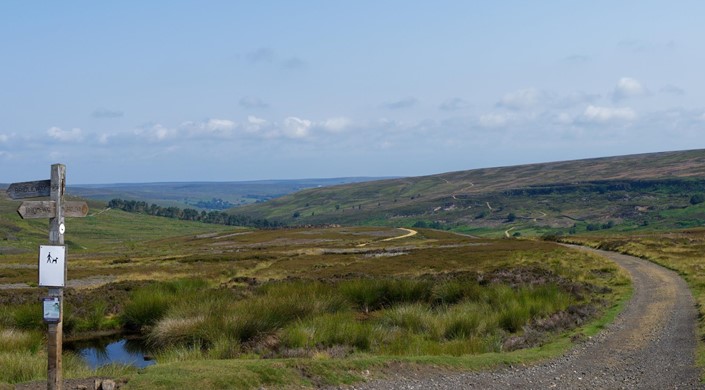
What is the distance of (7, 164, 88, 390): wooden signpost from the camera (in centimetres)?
1009

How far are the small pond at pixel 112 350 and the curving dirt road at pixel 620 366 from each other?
32.2 ft

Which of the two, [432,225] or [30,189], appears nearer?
[30,189]

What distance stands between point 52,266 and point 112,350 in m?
12.4

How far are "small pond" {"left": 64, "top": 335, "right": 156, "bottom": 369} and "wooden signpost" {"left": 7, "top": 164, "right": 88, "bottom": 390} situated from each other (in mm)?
8308

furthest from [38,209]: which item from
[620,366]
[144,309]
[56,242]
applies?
[144,309]

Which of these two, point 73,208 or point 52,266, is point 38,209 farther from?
point 52,266

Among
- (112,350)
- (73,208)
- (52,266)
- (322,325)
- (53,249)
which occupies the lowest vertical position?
(112,350)

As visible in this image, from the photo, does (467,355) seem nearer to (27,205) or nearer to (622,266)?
(27,205)

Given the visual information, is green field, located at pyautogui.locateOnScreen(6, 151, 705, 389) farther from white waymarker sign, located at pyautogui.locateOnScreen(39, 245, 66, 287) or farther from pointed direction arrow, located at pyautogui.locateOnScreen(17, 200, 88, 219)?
white waymarker sign, located at pyautogui.locateOnScreen(39, 245, 66, 287)

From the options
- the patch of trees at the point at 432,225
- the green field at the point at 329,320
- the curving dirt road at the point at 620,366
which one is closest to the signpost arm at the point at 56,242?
the green field at the point at 329,320

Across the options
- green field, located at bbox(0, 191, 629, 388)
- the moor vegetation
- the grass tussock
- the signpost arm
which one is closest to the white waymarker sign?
the signpost arm

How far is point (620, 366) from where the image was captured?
579 inches

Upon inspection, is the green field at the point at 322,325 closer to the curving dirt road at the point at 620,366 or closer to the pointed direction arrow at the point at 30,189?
the curving dirt road at the point at 620,366

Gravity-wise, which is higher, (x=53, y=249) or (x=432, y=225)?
(x=53, y=249)
